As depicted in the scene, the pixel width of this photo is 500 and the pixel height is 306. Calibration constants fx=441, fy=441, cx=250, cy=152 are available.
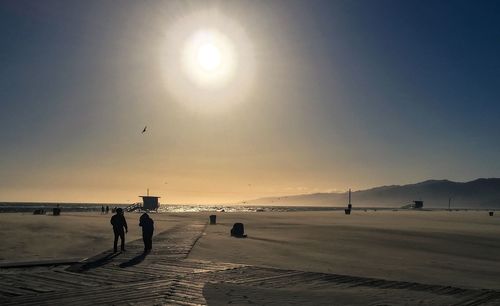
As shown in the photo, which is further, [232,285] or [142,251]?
[142,251]

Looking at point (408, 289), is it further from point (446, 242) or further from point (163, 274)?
point (446, 242)

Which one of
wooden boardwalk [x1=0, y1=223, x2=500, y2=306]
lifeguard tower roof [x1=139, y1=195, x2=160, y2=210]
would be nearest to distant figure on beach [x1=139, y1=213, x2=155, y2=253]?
wooden boardwalk [x1=0, y1=223, x2=500, y2=306]

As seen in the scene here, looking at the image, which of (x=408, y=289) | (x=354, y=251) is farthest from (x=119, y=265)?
(x=354, y=251)

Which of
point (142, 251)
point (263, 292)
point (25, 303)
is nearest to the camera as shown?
point (25, 303)

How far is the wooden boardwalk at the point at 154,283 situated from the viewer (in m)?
9.12

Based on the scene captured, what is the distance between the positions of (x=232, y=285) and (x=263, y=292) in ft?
3.28

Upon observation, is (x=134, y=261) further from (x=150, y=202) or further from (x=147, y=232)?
(x=150, y=202)

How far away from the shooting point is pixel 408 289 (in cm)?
1077

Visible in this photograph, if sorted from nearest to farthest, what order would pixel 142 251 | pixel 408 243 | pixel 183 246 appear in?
pixel 142 251 → pixel 183 246 → pixel 408 243

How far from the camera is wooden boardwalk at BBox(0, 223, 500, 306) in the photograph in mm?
9117

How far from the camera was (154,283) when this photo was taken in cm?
1066

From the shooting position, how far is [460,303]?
926 cm

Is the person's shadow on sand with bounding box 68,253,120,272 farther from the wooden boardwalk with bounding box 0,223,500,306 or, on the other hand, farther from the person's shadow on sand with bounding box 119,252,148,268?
the person's shadow on sand with bounding box 119,252,148,268

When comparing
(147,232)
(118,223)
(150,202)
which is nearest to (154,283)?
(147,232)
